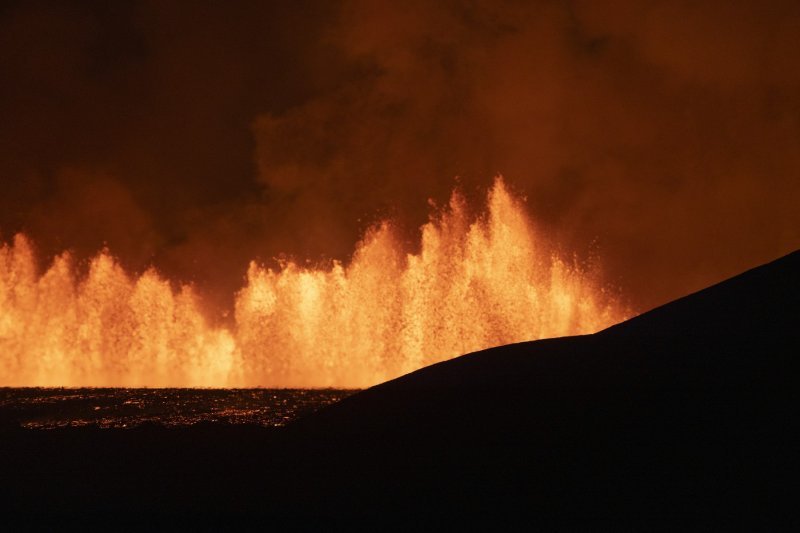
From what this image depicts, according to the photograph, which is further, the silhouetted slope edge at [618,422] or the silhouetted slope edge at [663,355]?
the silhouetted slope edge at [663,355]

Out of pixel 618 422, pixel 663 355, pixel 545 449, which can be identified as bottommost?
pixel 545 449

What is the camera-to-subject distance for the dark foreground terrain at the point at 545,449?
1491 cm

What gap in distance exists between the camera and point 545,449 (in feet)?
55.7

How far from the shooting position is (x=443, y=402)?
20.7 metres

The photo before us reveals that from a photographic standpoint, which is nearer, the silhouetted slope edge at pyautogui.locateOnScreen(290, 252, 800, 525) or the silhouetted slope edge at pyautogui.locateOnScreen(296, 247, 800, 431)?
the silhouetted slope edge at pyautogui.locateOnScreen(290, 252, 800, 525)

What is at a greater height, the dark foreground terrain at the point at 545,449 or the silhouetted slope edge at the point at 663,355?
the silhouetted slope edge at the point at 663,355

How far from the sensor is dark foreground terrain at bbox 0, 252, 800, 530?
14906mm

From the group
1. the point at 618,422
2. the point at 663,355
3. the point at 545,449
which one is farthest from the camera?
the point at 663,355

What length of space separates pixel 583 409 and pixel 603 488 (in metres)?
3.02

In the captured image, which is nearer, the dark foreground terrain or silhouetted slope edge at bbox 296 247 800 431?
the dark foreground terrain

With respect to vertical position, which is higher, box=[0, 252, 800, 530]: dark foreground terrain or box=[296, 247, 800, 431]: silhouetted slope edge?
box=[296, 247, 800, 431]: silhouetted slope edge

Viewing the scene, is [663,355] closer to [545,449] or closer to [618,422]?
[618,422]

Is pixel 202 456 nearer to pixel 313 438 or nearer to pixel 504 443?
pixel 313 438

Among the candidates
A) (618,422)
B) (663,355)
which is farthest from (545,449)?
(663,355)
